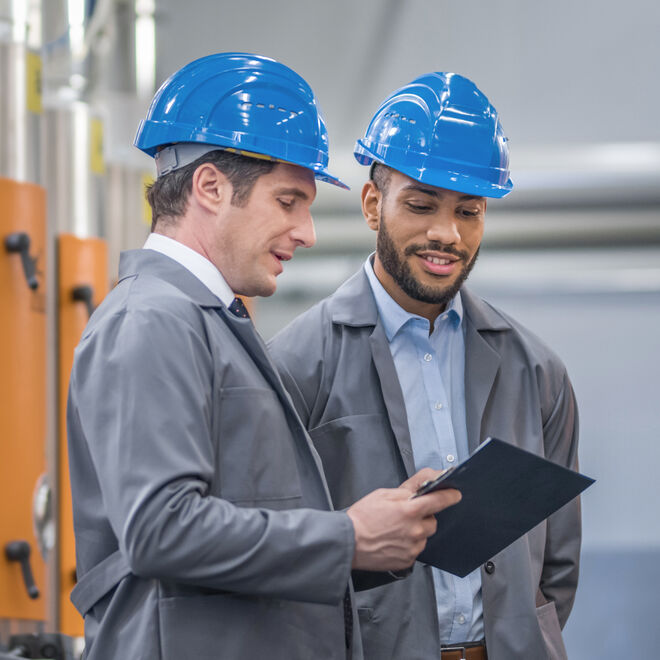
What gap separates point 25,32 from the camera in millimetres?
2215

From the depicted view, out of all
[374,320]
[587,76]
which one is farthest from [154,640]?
[587,76]

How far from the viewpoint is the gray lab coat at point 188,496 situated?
101 cm

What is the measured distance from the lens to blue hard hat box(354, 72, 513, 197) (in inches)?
63.4

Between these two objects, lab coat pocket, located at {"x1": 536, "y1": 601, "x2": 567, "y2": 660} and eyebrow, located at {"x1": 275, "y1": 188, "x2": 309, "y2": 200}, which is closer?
eyebrow, located at {"x1": 275, "y1": 188, "x2": 309, "y2": 200}

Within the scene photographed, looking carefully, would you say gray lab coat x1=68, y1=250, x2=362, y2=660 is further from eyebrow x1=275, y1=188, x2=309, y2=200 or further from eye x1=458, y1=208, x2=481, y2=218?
eye x1=458, y1=208, x2=481, y2=218

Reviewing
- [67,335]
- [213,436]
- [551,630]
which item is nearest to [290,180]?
[213,436]

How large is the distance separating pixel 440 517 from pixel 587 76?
3.01 metres

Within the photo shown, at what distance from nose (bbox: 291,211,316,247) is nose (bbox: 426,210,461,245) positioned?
1.21ft

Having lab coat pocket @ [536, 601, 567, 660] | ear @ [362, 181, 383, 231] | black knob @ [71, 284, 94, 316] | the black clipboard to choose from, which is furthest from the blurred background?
the black clipboard

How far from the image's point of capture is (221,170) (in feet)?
4.05

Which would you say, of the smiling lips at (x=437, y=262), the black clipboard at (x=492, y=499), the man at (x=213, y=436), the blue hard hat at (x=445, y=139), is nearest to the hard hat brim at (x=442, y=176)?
the blue hard hat at (x=445, y=139)

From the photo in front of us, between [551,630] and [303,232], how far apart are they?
2.71 ft

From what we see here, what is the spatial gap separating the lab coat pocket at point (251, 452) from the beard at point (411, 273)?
529 mm

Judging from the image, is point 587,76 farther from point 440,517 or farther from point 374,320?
point 440,517
